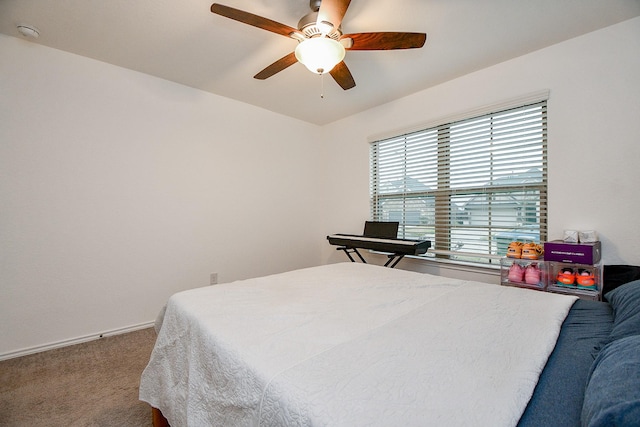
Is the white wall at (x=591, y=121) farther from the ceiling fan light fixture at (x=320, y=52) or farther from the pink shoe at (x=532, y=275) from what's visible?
the ceiling fan light fixture at (x=320, y=52)

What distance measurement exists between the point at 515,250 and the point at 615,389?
1.95 m

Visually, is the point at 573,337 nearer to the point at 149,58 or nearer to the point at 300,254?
the point at 300,254

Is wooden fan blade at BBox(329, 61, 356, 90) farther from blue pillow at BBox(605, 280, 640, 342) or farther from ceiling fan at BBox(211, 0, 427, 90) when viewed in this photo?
blue pillow at BBox(605, 280, 640, 342)

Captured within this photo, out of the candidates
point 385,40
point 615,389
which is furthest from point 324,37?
point 615,389

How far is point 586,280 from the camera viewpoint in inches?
72.9

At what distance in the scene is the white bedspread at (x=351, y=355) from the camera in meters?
0.62

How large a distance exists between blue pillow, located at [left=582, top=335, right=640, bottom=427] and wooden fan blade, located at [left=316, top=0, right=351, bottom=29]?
176 centimetres

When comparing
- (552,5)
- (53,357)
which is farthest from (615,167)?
(53,357)

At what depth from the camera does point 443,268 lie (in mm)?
2818

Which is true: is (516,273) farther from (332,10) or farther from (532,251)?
(332,10)

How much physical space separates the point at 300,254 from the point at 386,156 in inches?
72.1

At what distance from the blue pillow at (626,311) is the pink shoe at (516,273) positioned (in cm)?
79

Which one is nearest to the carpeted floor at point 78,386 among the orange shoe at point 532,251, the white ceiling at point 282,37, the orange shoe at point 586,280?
the white ceiling at point 282,37

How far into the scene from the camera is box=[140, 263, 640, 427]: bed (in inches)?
23.5
